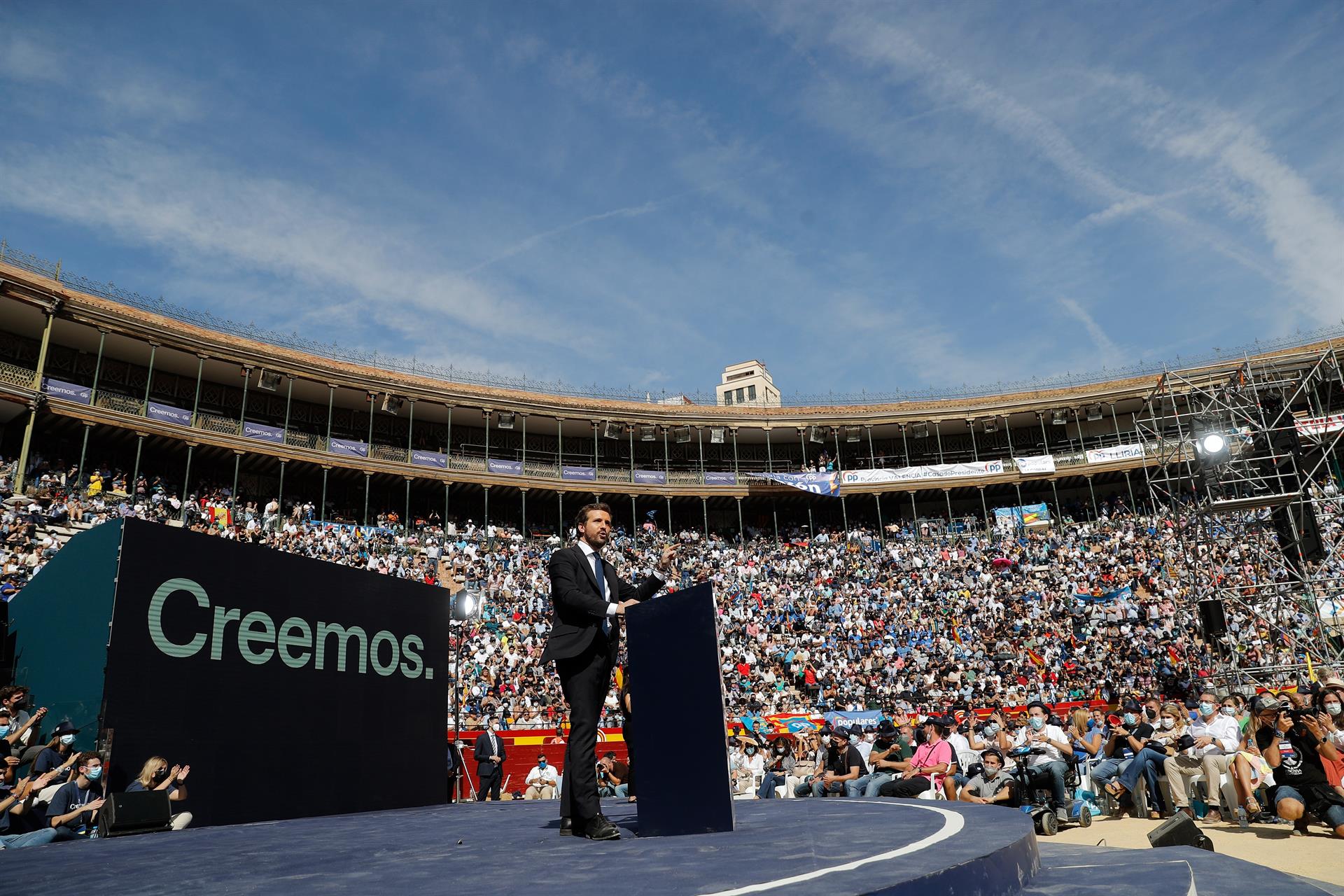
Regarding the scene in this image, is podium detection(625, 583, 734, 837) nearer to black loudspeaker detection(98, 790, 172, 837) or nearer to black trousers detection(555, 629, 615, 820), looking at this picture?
black trousers detection(555, 629, 615, 820)

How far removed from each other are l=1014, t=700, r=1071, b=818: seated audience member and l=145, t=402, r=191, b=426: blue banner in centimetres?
2736

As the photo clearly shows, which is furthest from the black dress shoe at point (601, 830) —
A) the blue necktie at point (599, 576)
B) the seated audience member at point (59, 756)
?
the seated audience member at point (59, 756)

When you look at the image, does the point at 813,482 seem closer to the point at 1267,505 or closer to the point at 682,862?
the point at 1267,505

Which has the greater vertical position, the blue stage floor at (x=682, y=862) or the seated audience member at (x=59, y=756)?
the seated audience member at (x=59, y=756)

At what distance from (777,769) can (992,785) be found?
4.33m

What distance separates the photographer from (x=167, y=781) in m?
6.57

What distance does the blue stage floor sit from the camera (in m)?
2.80

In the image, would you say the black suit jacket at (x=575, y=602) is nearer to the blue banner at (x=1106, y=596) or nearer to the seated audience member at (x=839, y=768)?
the seated audience member at (x=839, y=768)

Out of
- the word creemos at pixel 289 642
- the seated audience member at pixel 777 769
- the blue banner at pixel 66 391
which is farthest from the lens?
the blue banner at pixel 66 391

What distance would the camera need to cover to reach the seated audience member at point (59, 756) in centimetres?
683

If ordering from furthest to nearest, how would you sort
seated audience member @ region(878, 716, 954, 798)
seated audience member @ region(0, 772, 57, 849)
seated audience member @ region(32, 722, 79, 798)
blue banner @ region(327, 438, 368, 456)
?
blue banner @ region(327, 438, 368, 456), seated audience member @ region(878, 716, 954, 798), seated audience member @ region(32, 722, 79, 798), seated audience member @ region(0, 772, 57, 849)

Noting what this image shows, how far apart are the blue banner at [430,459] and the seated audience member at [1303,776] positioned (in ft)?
97.2

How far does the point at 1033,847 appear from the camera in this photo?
3729 mm

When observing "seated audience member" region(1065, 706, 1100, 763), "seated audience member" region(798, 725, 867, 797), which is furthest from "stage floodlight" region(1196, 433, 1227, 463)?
"seated audience member" region(798, 725, 867, 797)
